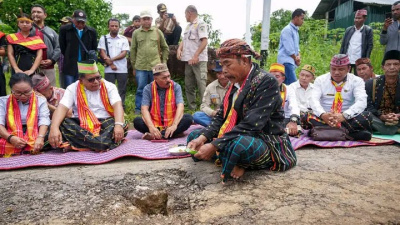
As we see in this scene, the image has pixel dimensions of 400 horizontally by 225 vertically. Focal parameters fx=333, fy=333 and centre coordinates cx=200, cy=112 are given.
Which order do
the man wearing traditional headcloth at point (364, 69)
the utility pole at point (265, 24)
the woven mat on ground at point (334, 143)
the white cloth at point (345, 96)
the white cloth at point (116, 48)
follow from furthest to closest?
the utility pole at point (265, 24)
the white cloth at point (116, 48)
the man wearing traditional headcloth at point (364, 69)
the white cloth at point (345, 96)
the woven mat on ground at point (334, 143)

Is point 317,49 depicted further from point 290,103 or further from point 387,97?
point 290,103

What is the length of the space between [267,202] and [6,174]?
8.14ft

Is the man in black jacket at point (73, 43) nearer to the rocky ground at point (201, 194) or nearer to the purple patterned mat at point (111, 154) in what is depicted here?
the purple patterned mat at point (111, 154)

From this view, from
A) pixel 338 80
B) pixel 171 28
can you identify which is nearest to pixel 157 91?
pixel 338 80

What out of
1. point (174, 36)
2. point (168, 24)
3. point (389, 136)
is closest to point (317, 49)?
point (174, 36)

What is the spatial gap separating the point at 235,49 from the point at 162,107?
223cm

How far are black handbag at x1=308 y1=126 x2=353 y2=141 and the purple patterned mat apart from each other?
0.28 ft

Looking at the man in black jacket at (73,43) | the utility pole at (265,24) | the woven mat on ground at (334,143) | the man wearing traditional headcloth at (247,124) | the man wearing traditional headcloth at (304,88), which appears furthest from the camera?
the utility pole at (265,24)

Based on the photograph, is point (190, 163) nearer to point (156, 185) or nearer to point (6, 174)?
point (156, 185)

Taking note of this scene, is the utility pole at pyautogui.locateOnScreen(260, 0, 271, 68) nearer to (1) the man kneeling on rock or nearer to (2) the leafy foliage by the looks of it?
(2) the leafy foliage

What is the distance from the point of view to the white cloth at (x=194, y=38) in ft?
19.9

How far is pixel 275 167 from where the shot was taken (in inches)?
111

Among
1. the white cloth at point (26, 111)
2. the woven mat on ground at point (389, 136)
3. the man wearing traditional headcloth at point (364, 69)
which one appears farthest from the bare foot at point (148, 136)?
the man wearing traditional headcloth at point (364, 69)

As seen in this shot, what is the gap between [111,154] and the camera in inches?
148
